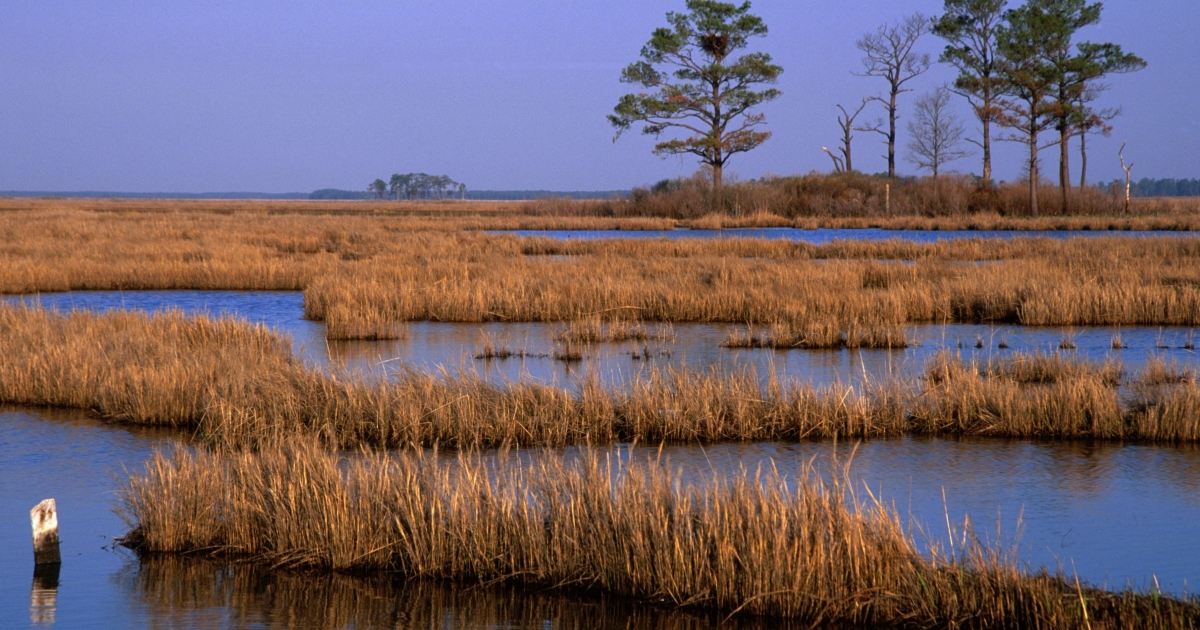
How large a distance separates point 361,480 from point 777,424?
4065mm

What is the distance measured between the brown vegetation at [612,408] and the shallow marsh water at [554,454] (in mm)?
283

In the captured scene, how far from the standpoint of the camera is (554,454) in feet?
24.2

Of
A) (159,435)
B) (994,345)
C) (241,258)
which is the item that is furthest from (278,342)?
(241,258)

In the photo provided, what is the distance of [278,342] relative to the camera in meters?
12.5

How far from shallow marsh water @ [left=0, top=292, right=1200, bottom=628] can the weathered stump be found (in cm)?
12

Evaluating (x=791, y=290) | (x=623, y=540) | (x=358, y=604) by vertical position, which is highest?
(x=791, y=290)

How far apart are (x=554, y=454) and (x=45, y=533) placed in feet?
10.7

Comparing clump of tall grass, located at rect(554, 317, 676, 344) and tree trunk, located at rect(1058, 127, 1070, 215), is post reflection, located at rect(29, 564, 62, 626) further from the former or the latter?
tree trunk, located at rect(1058, 127, 1070, 215)

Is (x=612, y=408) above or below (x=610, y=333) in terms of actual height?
below

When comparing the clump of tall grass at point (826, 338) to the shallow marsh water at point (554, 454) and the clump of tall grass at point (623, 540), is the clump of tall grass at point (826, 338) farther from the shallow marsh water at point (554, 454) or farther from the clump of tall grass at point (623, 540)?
the clump of tall grass at point (623, 540)

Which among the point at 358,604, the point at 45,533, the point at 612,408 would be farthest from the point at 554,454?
the point at 45,533

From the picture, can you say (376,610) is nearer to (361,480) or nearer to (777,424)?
(361,480)

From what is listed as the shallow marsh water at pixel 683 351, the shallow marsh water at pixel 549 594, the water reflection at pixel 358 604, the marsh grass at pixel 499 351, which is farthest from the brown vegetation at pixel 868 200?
the water reflection at pixel 358 604

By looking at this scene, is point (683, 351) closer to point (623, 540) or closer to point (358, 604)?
point (623, 540)
